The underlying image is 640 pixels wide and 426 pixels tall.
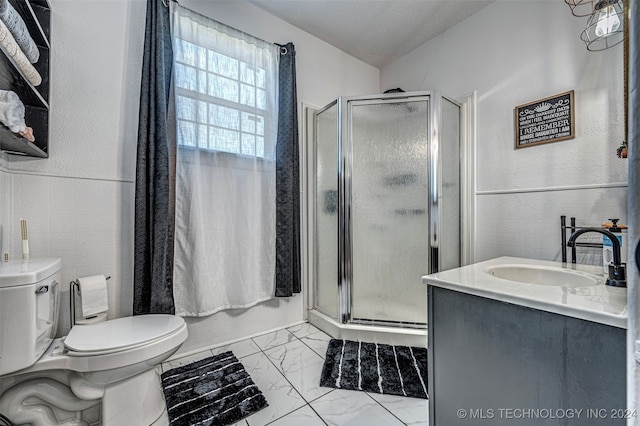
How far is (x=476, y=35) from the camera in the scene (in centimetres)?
211

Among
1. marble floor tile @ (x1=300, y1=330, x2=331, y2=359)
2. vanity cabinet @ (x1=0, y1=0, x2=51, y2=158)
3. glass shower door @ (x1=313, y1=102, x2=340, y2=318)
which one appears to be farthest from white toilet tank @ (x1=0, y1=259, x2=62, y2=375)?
glass shower door @ (x1=313, y1=102, x2=340, y2=318)

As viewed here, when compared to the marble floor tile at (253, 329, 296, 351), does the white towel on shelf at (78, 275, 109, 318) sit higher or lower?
higher

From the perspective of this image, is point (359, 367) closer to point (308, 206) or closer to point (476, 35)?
point (308, 206)

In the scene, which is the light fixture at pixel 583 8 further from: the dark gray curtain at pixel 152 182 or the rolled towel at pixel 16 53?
the rolled towel at pixel 16 53

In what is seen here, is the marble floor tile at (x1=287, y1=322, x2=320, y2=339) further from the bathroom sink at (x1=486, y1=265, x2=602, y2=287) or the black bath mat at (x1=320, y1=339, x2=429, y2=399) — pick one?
the bathroom sink at (x1=486, y1=265, x2=602, y2=287)

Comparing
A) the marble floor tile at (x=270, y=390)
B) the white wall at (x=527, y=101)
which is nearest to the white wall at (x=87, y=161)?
the marble floor tile at (x=270, y=390)

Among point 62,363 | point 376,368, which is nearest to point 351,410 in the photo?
point 376,368

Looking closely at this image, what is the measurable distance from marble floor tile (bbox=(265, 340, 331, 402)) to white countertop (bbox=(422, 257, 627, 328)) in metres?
0.92

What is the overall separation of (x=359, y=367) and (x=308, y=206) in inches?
51.6

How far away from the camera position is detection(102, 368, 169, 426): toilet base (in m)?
1.15

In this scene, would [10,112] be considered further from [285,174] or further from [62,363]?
[285,174]

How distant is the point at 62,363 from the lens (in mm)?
1115

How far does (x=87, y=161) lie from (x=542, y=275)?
249cm

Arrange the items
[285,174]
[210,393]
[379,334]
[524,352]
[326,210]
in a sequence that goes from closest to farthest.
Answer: [524,352] < [210,393] < [379,334] < [285,174] < [326,210]
